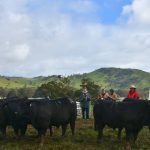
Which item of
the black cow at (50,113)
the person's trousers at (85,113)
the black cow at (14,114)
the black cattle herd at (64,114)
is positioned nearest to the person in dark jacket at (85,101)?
the person's trousers at (85,113)

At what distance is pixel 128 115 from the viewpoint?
1639cm

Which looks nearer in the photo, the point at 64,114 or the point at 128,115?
the point at 128,115

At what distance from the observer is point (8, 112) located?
705 inches

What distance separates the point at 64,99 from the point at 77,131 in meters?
2.71

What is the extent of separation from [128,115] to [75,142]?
97.2 inches

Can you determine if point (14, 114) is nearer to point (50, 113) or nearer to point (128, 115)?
point (50, 113)

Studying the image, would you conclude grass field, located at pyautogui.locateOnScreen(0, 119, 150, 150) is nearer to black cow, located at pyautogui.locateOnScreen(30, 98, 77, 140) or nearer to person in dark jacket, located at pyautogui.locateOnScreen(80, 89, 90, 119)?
black cow, located at pyautogui.locateOnScreen(30, 98, 77, 140)

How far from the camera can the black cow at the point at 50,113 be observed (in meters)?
16.9

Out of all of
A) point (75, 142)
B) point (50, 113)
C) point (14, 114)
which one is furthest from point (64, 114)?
point (14, 114)

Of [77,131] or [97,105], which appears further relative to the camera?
[77,131]

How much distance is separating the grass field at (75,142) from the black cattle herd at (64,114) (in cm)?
45

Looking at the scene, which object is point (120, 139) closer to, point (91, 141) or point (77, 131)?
point (91, 141)

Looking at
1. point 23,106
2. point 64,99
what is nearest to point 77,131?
point 64,99

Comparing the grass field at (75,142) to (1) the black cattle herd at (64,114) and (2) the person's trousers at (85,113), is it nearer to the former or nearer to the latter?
(1) the black cattle herd at (64,114)
